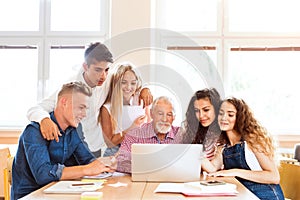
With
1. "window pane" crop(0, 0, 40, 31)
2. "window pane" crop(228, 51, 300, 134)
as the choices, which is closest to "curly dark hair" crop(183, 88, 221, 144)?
"window pane" crop(228, 51, 300, 134)

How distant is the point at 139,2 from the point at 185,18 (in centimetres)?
70

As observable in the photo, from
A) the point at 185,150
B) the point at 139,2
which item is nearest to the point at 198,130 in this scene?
the point at 185,150

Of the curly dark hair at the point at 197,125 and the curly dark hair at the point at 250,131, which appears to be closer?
the curly dark hair at the point at 250,131

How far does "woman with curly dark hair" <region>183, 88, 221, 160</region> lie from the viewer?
8.10 ft

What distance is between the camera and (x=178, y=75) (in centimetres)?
457

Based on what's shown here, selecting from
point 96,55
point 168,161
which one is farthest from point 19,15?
point 168,161

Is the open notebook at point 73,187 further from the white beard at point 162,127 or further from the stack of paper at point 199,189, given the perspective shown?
the white beard at point 162,127

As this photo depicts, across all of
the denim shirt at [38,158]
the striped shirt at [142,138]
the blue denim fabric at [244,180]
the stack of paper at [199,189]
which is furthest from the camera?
the striped shirt at [142,138]

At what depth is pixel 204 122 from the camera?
251 centimetres

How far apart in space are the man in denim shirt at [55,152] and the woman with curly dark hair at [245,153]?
28.1 inches

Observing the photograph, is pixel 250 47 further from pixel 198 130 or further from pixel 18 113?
pixel 18 113

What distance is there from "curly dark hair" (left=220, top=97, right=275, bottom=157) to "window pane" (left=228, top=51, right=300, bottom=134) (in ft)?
7.17

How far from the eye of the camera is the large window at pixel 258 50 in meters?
4.55

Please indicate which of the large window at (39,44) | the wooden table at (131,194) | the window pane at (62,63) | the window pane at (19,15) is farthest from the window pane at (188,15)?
the wooden table at (131,194)
